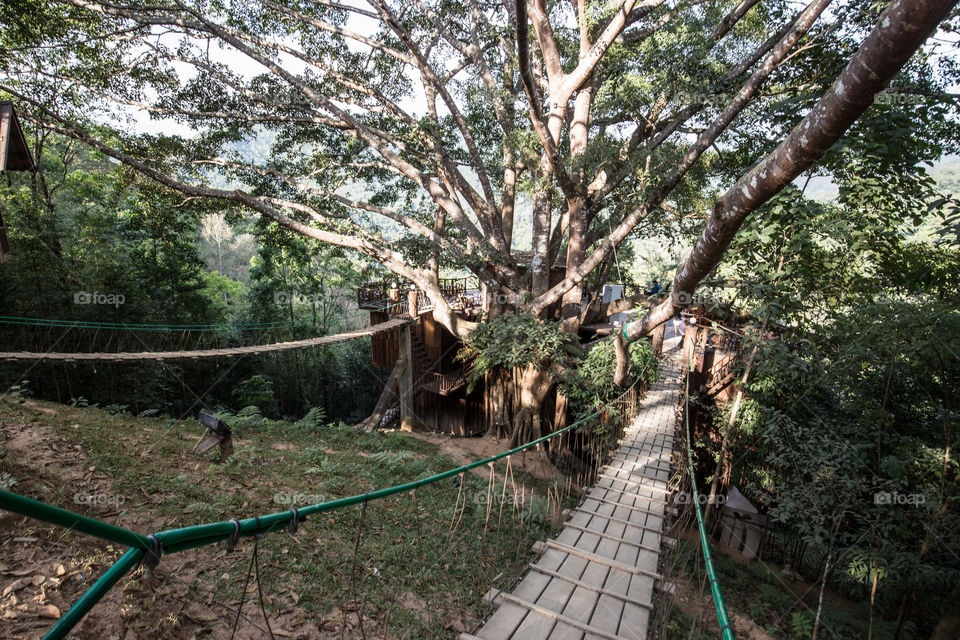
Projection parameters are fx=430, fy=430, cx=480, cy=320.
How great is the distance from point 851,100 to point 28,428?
26.1 feet

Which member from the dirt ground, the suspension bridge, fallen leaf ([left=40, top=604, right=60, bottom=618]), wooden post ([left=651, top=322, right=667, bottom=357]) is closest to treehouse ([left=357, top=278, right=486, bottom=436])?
the dirt ground

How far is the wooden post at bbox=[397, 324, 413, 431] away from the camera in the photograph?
11.2 m

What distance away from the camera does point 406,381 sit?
11.6 m

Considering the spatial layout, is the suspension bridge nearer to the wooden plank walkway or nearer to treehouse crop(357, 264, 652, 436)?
A: the wooden plank walkway

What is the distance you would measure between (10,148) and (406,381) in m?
8.28

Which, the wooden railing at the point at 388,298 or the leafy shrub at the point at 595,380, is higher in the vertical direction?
the wooden railing at the point at 388,298

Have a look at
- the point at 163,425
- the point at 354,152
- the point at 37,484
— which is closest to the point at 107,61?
the point at 354,152

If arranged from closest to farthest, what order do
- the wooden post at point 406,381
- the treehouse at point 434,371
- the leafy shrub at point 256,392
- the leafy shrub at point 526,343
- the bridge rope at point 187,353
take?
the bridge rope at point 187,353 < the leafy shrub at point 526,343 < the wooden post at point 406,381 < the treehouse at point 434,371 < the leafy shrub at point 256,392

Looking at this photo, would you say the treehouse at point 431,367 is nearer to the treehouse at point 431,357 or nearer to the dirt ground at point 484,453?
the treehouse at point 431,357

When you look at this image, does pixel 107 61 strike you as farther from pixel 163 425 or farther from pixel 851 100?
pixel 851 100

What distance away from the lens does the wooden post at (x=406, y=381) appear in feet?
36.7

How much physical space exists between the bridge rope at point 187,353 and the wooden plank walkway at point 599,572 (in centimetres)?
587

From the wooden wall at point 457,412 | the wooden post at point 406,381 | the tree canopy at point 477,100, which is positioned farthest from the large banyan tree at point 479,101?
the wooden wall at point 457,412

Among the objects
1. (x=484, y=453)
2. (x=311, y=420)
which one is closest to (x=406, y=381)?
(x=311, y=420)
